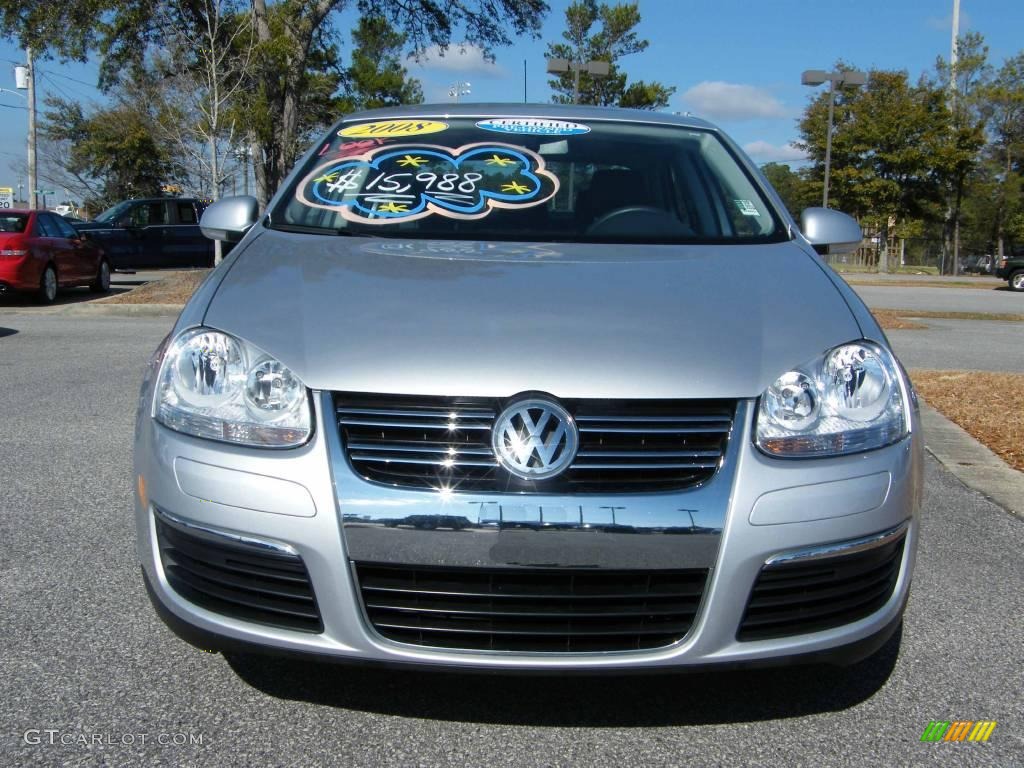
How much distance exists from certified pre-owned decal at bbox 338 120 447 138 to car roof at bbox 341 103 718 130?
0.07 m

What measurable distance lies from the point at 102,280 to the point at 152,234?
623 centimetres

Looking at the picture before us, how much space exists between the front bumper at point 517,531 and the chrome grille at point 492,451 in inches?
1.6

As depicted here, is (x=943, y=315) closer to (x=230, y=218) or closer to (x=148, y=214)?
(x=230, y=218)

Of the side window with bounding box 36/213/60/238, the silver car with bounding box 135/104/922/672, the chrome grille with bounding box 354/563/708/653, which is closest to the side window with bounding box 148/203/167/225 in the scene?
the side window with bounding box 36/213/60/238

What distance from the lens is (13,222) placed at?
14570 mm

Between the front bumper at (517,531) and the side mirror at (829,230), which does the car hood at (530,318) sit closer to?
the front bumper at (517,531)

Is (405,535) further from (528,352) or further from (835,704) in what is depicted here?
(835,704)

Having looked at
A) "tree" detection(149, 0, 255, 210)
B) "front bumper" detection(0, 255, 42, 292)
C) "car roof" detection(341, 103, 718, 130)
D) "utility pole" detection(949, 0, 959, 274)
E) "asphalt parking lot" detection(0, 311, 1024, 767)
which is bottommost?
"asphalt parking lot" detection(0, 311, 1024, 767)

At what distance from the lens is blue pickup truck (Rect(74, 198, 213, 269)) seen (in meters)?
22.6

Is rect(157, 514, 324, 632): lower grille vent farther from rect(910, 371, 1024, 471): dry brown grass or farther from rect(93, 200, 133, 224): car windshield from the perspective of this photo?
rect(93, 200, 133, 224): car windshield

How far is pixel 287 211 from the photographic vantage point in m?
3.48

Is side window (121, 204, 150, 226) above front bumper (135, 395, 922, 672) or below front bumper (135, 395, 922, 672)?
above

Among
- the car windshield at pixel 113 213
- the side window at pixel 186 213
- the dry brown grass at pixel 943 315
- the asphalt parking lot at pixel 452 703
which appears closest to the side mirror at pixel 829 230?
the asphalt parking lot at pixel 452 703

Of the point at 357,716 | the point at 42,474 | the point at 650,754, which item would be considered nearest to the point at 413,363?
the point at 357,716
